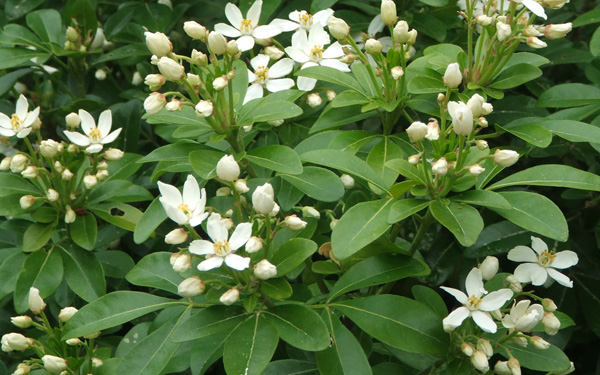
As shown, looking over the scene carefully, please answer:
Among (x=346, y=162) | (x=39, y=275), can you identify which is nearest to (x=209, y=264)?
(x=346, y=162)

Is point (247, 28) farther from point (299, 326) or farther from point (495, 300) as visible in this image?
point (495, 300)

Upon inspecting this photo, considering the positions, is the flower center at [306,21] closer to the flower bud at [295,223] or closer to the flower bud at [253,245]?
the flower bud at [295,223]

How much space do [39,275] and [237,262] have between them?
107 cm

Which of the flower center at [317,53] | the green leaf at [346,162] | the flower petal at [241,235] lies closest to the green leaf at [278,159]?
the green leaf at [346,162]

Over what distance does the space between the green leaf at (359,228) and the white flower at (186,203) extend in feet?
1.24

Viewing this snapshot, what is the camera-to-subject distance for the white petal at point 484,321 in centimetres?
199

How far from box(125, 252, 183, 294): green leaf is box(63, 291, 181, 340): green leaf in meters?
0.05

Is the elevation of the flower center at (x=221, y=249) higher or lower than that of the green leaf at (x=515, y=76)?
lower

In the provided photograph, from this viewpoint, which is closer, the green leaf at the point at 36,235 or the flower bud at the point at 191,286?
the flower bud at the point at 191,286

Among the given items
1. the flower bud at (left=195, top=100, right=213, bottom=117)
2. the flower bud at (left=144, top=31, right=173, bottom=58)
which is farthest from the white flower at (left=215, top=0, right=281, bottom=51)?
the flower bud at (left=195, top=100, right=213, bottom=117)

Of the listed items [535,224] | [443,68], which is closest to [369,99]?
[443,68]

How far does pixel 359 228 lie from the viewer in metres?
2.00

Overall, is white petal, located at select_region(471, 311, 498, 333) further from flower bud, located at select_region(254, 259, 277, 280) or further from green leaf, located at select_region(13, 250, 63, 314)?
green leaf, located at select_region(13, 250, 63, 314)

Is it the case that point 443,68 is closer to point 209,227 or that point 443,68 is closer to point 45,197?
point 209,227
